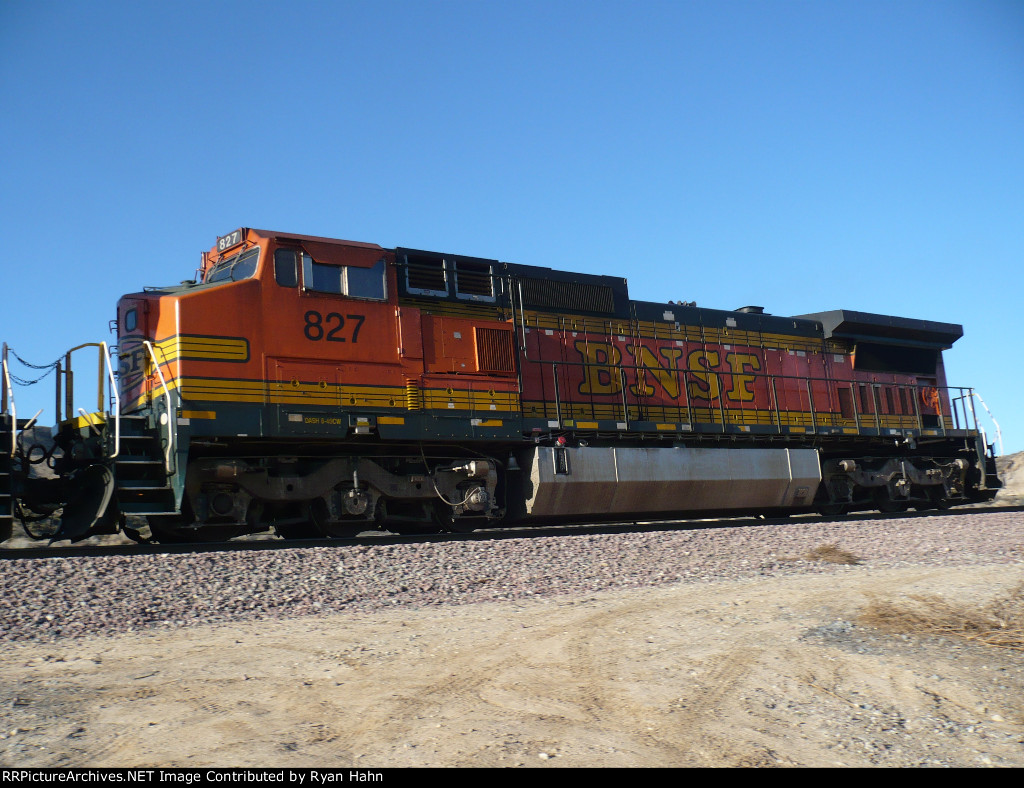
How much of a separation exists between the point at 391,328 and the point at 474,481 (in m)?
2.20

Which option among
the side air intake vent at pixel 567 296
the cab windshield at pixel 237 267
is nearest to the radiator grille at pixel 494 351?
the side air intake vent at pixel 567 296

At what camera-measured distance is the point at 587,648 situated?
4863 millimetres

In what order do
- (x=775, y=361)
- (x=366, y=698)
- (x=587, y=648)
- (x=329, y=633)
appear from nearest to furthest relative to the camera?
(x=366, y=698) < (x=587, y=648) < (x=329, y=633) < (x=775, y=361)

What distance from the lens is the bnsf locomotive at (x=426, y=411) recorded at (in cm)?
897

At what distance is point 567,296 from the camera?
1260 centimetres

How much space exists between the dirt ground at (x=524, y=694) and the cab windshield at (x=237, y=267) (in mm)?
5180

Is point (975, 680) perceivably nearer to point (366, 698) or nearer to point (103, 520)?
point (366, 698)

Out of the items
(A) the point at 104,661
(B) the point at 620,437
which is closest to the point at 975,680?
(A) the point at 104,661

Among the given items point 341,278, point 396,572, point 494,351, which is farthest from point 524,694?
point 494,351

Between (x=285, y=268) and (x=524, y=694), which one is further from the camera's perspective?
(x=285, y=268)

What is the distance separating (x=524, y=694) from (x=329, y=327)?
6.61 metres

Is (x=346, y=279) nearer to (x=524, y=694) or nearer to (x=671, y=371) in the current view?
(x=671, y=371)

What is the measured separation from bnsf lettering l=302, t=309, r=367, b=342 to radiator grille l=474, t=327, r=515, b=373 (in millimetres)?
1721
